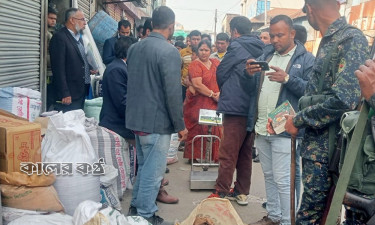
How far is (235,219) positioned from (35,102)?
2.23 m

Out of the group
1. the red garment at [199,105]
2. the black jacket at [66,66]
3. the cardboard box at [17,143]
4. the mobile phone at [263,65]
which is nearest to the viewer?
the cardboard box at [17,143]

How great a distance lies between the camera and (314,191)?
2.19 meters

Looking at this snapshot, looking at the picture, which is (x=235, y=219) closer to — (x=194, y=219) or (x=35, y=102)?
(x=194, y=219)

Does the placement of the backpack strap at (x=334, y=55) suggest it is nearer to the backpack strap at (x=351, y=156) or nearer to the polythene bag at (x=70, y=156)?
the backpack strap at (x=351, y=156)

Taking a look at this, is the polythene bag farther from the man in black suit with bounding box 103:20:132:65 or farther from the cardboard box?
the man in black suit with bounding box 103:20:132:65

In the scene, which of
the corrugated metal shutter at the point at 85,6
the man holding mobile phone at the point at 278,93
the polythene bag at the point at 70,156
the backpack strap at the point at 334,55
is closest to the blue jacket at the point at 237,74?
the man holding mobile phone at the point at 278,93

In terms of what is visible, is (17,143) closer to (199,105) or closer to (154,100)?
(154,100)

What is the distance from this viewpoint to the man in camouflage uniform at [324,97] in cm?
201

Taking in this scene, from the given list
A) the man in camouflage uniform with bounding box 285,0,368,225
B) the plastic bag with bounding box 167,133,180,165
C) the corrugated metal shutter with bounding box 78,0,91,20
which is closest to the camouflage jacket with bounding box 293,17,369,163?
the man in camouflage uniform with bounding box 285,0,368,225

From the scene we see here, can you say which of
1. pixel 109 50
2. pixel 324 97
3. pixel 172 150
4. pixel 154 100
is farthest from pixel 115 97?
pixel 109 50

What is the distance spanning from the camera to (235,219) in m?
2.63

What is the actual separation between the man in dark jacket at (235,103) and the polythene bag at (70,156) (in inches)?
57.0

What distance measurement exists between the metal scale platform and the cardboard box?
2107 mm

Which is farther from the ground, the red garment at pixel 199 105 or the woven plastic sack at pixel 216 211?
the red garment at pixel 199 105
